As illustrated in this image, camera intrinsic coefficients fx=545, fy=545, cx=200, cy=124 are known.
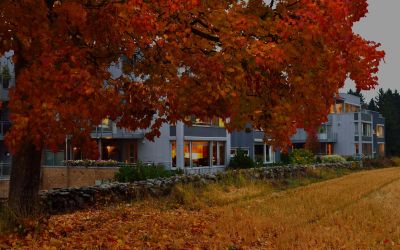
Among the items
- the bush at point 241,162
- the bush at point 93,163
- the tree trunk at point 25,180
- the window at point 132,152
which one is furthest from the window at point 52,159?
the tree trunk at point 25,180

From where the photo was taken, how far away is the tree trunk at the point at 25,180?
12375mm

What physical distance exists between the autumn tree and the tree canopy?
0.02m

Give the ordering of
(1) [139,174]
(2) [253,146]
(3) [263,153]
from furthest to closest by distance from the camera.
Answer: (3) [263,153]
(2) [253,146]
(1) [139,174]

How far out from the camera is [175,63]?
11.4 meters

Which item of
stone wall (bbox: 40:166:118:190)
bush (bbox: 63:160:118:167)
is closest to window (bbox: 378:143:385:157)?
bush (bbox: 63:160:118:167)

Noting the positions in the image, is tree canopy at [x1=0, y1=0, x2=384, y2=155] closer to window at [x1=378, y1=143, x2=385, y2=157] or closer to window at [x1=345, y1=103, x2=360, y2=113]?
window at [x1=345, y1=103, x2=360, y2=113]

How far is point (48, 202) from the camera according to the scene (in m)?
14.9

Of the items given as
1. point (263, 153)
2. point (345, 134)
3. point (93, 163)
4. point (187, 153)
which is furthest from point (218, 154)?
point (345, 134)

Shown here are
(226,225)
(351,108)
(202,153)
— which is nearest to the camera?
(226,225)

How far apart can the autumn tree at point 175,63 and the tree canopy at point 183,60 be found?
0.08 ft

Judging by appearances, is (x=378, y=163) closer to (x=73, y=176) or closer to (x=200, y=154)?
(x=200, y=154)

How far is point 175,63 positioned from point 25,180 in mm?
4447

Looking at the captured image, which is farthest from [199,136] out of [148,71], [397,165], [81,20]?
[81,20]

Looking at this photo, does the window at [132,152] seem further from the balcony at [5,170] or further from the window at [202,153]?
the balcony at [5,170]
